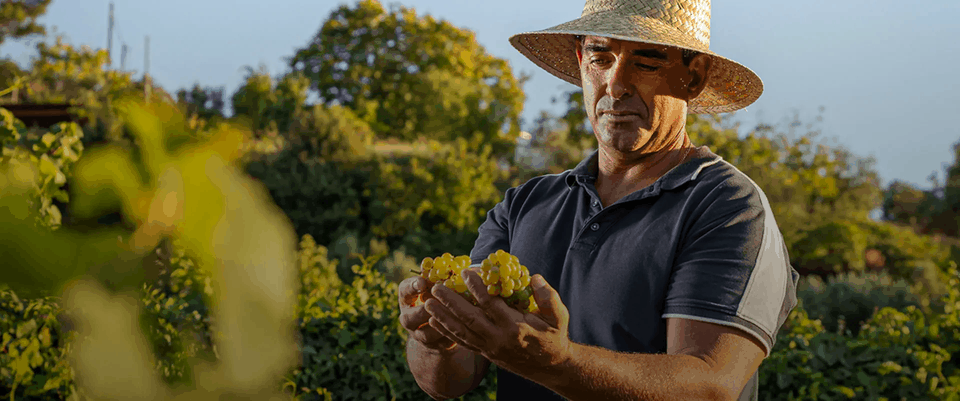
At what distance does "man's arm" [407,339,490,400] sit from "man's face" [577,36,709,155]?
0.70 m

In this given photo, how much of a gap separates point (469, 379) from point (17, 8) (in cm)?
2829

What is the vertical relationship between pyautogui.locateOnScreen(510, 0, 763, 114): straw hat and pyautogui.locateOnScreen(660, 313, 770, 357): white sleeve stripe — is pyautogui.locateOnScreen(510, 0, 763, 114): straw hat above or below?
above

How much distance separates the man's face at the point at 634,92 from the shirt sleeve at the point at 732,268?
0.88 ft

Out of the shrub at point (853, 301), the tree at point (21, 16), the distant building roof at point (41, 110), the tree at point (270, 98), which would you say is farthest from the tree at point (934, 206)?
the tree at point (21, 16)

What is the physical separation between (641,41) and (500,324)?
0.86 metres

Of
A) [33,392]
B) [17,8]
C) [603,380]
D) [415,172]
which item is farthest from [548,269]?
[17,8]

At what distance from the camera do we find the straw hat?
1.91 m

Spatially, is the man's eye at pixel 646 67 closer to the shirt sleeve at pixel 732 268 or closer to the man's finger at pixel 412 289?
the shirt sleeve at pixel 732 268

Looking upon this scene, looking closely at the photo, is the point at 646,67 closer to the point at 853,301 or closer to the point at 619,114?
the point at 619,114

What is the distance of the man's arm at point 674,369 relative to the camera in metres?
1.46

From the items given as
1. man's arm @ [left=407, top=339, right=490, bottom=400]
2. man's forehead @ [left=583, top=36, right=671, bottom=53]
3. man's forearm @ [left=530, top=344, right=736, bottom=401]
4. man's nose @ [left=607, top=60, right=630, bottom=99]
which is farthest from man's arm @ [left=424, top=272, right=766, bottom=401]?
man's forehead @ [left=583, top=36, right=671, bottom=53]

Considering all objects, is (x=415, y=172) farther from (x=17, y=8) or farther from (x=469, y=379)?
(x=17, y=8)

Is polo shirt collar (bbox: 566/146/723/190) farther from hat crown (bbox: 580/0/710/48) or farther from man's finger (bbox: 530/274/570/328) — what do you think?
man's finger (bbox: 530/274/570/328)

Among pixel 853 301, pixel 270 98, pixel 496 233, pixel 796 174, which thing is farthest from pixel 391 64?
pixel 496 233
